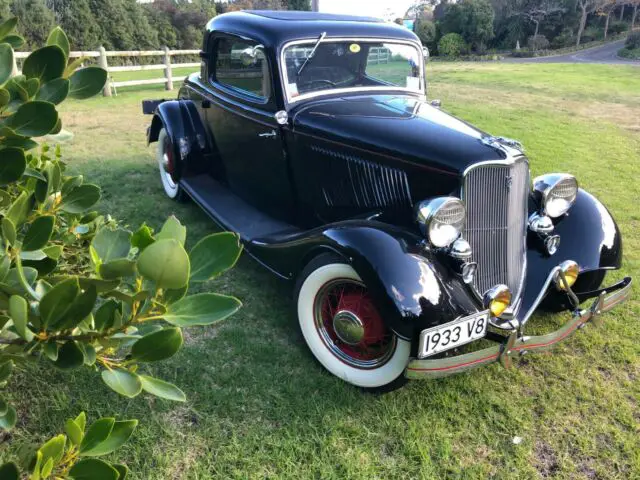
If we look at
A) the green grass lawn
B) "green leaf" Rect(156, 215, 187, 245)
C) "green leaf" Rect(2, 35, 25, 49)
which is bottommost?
the green grass lawn

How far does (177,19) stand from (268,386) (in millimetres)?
32954

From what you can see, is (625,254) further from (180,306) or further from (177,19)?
(177,19)

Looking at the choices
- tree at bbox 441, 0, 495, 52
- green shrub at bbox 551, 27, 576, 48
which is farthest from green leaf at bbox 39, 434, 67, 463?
green shrub at bbox 551, 27, 576, 48

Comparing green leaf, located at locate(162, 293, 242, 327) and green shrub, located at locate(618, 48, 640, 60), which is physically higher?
green leaf, located at locate(162, 293, 242, 327)

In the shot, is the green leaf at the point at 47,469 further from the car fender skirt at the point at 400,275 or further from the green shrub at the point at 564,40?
the green shrub at the point at 564,40

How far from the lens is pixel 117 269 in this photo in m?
0.84

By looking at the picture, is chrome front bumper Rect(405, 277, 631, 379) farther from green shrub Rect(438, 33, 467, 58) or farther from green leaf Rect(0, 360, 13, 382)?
green shrub Rect(438, 33, 467, 58)

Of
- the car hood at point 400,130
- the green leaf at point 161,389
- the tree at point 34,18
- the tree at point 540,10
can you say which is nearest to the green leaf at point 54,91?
the green leaf at point 161,389

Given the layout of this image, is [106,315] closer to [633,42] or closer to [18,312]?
[18,312]

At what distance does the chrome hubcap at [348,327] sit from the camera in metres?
2.48

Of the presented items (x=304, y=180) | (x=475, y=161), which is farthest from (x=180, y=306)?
(x=304, y=180)

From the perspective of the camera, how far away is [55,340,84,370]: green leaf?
0.85 meters

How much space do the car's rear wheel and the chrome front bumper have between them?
3.32 metres

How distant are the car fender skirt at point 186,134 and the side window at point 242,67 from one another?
1.70 feet
